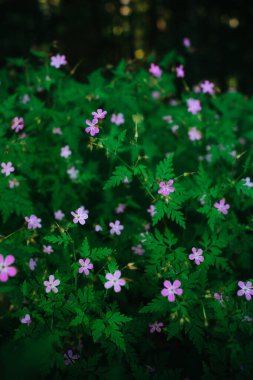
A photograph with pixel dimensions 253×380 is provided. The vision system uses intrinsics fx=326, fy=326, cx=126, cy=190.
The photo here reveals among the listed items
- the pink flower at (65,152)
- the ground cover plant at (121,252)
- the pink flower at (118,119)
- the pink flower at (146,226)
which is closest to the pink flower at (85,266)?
the ground cover plant at (121,252)

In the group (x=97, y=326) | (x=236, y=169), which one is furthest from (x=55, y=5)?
(x=97, y=326)

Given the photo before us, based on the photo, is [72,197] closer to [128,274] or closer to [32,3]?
[128,274]

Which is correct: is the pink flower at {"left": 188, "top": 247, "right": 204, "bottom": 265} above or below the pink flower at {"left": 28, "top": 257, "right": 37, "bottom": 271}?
above

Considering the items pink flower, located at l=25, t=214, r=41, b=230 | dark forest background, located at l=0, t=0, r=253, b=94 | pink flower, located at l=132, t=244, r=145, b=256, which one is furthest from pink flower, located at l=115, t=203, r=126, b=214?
dark forest background, located at l=0, t=0, r=253, b=94

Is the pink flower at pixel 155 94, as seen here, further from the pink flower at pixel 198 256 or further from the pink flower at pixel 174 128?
the pink flower at pixel 198 256

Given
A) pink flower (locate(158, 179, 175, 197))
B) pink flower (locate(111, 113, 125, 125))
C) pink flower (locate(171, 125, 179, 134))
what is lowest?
pink flower (locate(171, 125, 179, 134))

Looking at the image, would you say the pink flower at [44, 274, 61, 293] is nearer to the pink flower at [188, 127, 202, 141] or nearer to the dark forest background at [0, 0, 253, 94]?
the pink flower at [188, 127, 202, 141]

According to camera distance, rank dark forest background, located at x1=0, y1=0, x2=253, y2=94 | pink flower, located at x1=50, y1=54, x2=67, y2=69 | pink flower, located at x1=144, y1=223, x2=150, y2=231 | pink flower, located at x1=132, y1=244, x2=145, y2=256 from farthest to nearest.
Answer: dark forest background, located at x1=0, y1=0, x2=253, y2=94
pink flower, located at x1=50, y1=54, x2=67, y2=69
pink flower, located at x1=144, y1=223, x2=150, y2=231
pink flower, located at x1=132, y1=244, x2=145, y2=256

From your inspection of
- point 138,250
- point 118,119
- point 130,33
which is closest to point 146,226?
point 138,250
